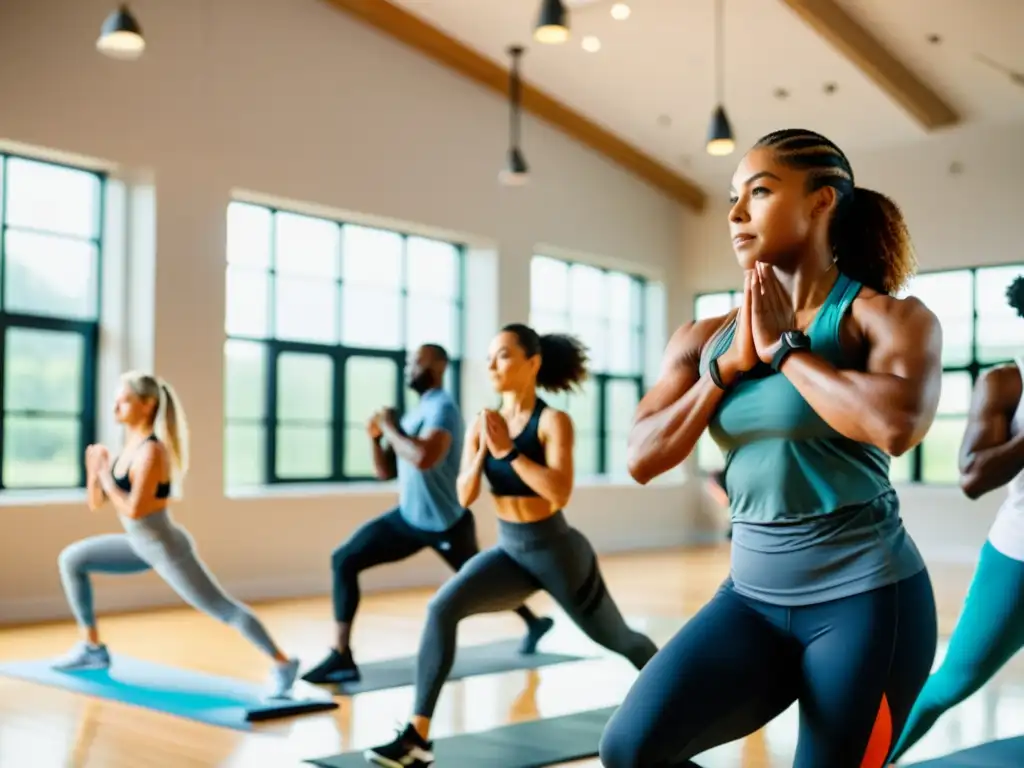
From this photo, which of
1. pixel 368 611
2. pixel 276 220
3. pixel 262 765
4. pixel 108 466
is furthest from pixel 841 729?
pixel 276 220

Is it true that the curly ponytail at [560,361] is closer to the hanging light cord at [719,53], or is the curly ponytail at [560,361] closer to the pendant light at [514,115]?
the pendant light at [514,115]

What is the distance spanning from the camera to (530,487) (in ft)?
11.7

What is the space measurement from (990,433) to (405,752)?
174 centimetres

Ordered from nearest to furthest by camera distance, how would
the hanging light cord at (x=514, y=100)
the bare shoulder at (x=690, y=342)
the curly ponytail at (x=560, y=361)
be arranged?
the bare shoulder at (x=690, y=342)
the curly ponytail at (x=560, y=361)
the hanging light cord at (x=514, y=100)

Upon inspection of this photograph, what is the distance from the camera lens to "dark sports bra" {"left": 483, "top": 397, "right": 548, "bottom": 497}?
142 inches

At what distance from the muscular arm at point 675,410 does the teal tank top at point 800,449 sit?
5 cm

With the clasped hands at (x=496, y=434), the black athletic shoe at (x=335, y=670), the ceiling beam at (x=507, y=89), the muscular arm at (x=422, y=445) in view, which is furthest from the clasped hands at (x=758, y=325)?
the ceiling beam at (x=507, y=89)

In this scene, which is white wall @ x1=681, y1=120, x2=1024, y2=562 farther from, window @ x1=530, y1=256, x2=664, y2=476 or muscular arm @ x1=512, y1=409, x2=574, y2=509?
muscular arm @ x1=512, y1=409, x2=574, y2=509

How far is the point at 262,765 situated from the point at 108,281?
4351 millimetres

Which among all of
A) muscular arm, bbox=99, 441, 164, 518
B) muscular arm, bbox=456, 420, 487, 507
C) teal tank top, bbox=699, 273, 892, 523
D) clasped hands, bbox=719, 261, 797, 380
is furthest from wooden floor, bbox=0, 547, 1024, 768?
clasped hands, bbox=719, 261, 797, 380

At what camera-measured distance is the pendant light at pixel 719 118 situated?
273 inches

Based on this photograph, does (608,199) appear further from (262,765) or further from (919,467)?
(262,765)

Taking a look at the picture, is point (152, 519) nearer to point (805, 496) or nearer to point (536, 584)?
point (536, 584)

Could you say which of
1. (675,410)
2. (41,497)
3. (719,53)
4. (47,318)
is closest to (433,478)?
(41,497)
